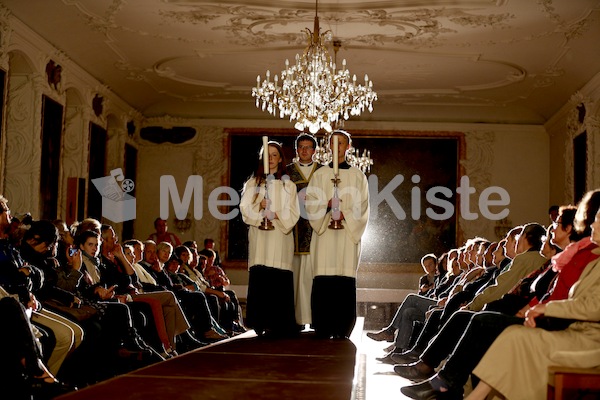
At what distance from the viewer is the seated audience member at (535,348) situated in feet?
15.0

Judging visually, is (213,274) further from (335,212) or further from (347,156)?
(335,212)

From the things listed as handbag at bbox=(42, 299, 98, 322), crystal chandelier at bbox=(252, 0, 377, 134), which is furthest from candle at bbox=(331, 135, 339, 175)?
crystal chandelier at bbox=(252, 0, 377, 134)

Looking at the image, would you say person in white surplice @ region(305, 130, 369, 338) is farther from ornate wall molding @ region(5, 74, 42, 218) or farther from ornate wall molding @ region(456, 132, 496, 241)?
ornate wall molding @ region(456, 132, 496, 241)

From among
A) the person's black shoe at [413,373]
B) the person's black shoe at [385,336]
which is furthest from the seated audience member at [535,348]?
the person's black shoe at [385,336]

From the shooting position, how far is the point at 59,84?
13.9m

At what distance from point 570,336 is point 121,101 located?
14131mm

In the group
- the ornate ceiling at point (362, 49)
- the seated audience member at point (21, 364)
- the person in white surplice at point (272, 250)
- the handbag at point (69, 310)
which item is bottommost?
the seated audience member at point (21, 364)

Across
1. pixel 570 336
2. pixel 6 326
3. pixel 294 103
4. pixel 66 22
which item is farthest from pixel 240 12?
pixel 570 336

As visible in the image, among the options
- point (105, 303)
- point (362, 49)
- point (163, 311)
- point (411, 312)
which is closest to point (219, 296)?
point (163, 311)

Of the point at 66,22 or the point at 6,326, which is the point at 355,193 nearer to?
the point at 6,326

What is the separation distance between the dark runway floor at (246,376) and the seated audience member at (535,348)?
760mm

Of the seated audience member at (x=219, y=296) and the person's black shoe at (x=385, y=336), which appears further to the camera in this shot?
the seated audience member at (x=219, y=296)

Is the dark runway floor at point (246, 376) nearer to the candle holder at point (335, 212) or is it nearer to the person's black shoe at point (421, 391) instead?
the person's black shoe at point (421, 391)

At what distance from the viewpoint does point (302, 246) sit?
7195 millimetres
